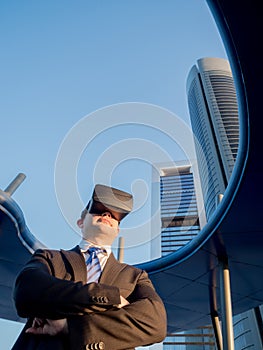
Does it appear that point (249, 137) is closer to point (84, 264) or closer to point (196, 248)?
point (196, 248)

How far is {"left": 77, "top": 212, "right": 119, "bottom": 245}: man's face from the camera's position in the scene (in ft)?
5.64

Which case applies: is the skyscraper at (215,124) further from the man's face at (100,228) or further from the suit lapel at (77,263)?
the suit lapel at (77,263)

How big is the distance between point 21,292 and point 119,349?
46 cm

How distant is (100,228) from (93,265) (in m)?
0.23

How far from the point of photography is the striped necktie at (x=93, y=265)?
1.51 m

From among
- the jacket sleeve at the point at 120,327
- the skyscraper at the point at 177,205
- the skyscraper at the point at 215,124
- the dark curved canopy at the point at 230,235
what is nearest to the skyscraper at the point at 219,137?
the skyscraper at the point at 215,124

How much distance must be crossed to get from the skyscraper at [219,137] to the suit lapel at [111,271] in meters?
31.5

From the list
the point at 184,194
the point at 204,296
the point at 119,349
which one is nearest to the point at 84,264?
the point at 119,349

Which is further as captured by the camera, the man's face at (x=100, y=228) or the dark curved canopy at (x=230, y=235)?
the dark curved canopy at (x=230, y=235)

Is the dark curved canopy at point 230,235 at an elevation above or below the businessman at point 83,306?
above

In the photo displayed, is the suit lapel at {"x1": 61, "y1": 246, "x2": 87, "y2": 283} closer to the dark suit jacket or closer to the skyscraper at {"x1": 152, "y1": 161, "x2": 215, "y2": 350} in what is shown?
the dark suit jacket

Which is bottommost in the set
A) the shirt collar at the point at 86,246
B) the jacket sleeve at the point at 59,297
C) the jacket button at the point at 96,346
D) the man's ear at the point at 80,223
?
the jacket button at the point at 96,346

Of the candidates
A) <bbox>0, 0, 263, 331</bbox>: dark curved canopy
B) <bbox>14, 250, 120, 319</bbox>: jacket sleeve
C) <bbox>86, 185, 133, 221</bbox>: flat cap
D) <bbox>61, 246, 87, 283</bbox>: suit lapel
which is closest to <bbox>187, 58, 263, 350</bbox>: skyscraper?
<bbox>0, 0, 263, 331</bbox>: dark curved canopy

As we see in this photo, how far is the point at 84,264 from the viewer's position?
1.55 m
